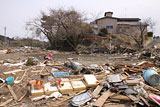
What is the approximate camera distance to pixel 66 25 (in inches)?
781

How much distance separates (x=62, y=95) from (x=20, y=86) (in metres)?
1.87

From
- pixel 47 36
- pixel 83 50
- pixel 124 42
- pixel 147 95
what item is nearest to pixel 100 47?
pixel 83 50

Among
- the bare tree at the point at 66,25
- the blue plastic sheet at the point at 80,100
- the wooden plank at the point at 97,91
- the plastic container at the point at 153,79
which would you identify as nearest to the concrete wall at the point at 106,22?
the bare tree at the point at 66,25

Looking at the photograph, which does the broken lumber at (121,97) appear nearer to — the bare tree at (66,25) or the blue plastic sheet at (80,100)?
the blue plastic sheet at (80,100)

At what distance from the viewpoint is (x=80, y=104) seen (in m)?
3.05

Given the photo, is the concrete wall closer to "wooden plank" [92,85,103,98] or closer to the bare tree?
the bare tree

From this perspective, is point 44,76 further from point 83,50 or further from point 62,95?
point 83,50

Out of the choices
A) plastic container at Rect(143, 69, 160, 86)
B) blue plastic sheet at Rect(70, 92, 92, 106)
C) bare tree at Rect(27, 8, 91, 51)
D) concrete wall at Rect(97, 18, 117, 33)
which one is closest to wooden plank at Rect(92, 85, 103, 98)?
blue plastic sheet at Rect(70, 92, 92, 106)

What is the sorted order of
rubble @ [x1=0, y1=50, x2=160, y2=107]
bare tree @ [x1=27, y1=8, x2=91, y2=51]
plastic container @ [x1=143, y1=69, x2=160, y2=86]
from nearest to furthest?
rubble @ [x1=0, y1=50, x2=160, y2=107] → plastic container @ [x1=143, y1=69, x2=160, y2=86] → bare tree @ [x1=27, y1=8, x2=91, y2=51]

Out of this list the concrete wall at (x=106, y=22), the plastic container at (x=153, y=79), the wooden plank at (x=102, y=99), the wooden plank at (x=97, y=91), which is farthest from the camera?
the concrete wall at (x=106, y=22)

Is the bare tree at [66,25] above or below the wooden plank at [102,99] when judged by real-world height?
above

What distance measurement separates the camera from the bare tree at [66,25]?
1889 cm

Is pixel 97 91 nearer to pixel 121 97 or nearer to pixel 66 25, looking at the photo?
pixel 121 97

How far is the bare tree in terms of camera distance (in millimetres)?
18891
